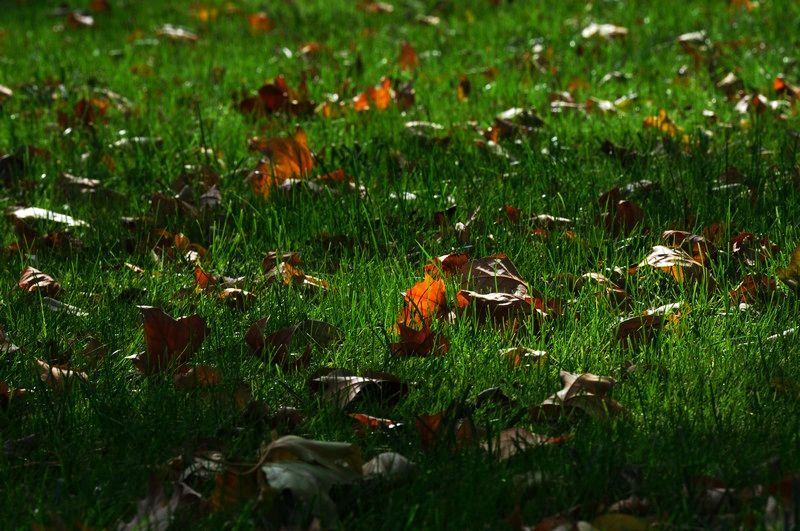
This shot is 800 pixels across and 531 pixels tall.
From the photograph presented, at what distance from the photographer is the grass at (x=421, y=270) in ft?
6.45

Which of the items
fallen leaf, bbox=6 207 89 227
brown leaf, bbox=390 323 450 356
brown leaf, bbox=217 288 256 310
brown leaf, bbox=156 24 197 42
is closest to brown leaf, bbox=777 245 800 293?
brown leaf, bbox=390 323 450 356

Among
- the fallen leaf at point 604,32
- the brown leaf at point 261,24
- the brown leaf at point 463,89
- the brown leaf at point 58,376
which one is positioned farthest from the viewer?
the brown leaf at point 261,24

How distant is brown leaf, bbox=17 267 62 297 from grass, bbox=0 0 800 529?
0.03m

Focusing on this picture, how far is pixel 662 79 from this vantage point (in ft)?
17.2

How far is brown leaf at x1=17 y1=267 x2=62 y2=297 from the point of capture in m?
2.87

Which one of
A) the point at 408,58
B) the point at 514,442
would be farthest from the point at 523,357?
the point at 408,58

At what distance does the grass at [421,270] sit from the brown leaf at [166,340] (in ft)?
0.15

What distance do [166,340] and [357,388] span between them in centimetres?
47

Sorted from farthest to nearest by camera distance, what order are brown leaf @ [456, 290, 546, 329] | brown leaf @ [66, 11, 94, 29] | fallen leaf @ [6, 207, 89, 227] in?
brown leaf @ [66, 11, 94, 29] < fallen leaf @ [6, 207, 89, 227] < brown leaf @ [456, 290, 546, 329]

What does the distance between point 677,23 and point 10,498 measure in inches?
208

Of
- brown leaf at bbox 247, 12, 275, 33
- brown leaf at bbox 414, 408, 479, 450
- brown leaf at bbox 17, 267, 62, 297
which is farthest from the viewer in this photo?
brown leaf at bbox 247, 12, 275, 33

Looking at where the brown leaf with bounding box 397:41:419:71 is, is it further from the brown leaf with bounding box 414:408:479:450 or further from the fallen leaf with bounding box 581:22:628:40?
the brown leaf with bounding box 414:408:479:450

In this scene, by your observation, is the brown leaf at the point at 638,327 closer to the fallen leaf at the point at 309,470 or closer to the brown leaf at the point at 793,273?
the brown leaf at the point at 793,273

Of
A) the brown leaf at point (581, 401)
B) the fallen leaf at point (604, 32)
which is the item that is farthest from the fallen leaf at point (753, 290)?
the fallen leaf at point (604, 32)
